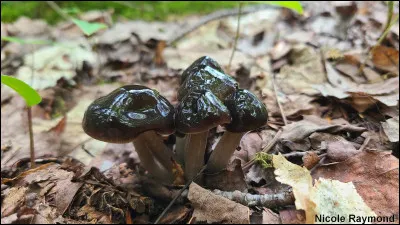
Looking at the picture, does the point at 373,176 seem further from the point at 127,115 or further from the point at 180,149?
the point at 127,115

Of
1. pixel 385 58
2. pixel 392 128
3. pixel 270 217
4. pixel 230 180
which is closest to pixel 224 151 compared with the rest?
pixel 230 180

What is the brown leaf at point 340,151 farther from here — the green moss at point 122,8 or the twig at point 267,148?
the green moss at point 122,8

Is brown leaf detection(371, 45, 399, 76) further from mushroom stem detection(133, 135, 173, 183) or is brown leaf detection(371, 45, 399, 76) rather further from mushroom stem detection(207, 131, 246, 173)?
mushroom stem detection(133, 135, 173, 183)

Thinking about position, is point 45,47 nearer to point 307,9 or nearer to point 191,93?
point 191,93

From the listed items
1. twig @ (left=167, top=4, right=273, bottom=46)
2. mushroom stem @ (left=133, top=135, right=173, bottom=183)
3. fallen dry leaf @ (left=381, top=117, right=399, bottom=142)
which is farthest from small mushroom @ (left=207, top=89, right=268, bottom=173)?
twig @ (left=167, top=4, right=273, bottom=46)

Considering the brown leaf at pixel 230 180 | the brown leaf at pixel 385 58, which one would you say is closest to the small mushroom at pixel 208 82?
the brown leaf at pixel 230 180

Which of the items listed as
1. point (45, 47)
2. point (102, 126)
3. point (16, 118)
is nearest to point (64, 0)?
point (45, 47)

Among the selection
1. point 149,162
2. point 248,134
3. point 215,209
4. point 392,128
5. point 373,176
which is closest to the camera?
point 215,209
